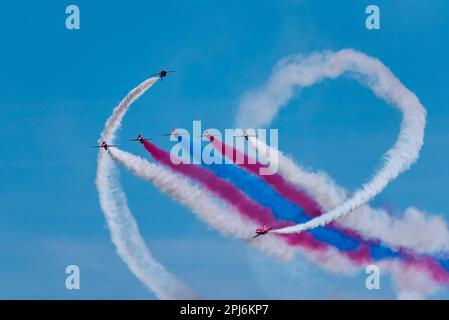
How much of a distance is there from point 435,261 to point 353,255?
6.43m

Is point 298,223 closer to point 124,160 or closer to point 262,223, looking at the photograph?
point 262,223
